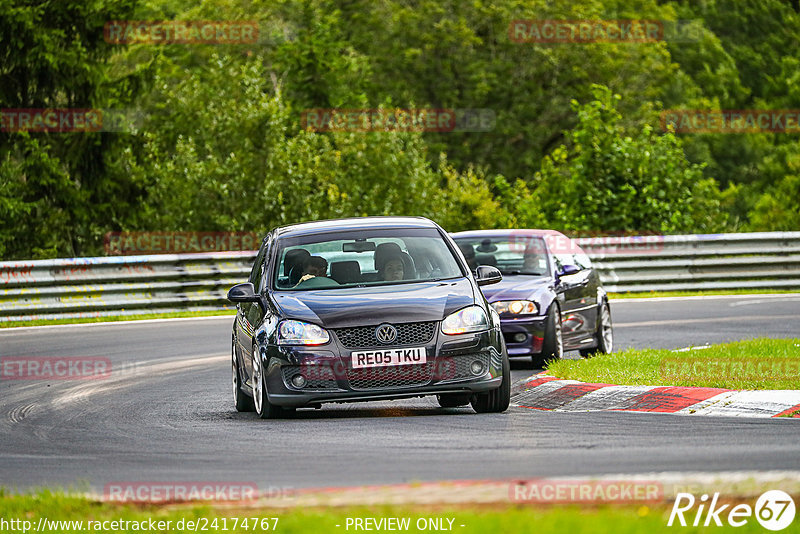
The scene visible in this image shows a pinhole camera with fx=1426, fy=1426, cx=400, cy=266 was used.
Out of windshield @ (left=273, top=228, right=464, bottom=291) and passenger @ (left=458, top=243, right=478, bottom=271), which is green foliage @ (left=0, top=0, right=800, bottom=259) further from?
windshield @ (left=273, top=228, right=464, bottom=291)

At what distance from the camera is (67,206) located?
36312 millimetres

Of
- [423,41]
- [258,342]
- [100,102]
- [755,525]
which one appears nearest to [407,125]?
[100,102]

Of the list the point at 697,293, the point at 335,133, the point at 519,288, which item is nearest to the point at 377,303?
the point at 519,288

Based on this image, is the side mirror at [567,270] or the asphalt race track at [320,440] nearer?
the asphalt race track at [320,440]

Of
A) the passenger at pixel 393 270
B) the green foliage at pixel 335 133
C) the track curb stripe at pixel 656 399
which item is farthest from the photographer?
the green foliage at pixel 335 133

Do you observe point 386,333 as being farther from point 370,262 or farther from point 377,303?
point 370,262

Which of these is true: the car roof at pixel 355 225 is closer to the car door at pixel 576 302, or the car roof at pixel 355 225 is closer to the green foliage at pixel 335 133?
the car door at pixel 576 302

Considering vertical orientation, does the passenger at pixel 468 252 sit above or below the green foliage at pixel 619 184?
above

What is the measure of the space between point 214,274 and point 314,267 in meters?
13.5

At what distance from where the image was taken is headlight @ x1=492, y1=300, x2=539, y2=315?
14.8 meters

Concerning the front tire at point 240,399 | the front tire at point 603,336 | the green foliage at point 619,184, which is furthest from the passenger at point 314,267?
the green foliage at point 619,184

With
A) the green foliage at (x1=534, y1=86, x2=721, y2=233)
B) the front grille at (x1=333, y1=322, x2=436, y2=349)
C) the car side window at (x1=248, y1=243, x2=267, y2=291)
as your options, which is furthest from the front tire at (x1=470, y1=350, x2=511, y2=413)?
the green foliage at (x1=534, y1=86, x2=721, y2=233)

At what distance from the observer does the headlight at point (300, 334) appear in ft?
34.2

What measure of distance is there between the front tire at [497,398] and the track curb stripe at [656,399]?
0.60 metres
